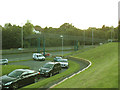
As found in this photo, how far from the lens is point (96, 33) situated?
99.7 metres

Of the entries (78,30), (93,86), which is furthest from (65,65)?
(78,30)

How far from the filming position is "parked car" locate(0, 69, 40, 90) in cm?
904

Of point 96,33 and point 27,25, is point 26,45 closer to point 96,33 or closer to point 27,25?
point 27,25

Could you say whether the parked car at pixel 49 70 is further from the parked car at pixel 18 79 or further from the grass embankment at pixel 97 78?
the grass embankment at pixel 97 78

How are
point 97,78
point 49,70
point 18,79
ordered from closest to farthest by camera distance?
point 97,78 < point 18,79 < point 49,70

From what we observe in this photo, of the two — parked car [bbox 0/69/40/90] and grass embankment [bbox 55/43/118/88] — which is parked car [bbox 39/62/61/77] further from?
grass embankment [bbox 55/43/118/88]

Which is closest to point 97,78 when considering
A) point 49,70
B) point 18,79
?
point 18,79

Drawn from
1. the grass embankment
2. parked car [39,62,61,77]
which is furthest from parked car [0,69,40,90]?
the grass embankment

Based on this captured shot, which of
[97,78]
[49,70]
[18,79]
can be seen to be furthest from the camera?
[49,70]

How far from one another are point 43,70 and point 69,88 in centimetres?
697

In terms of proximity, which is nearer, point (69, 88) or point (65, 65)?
point (69, 88)

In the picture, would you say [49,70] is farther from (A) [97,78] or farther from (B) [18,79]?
(A) [97,78]

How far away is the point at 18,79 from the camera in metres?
9.76

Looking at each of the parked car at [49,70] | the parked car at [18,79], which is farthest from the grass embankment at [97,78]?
the parked car at [49,70]
